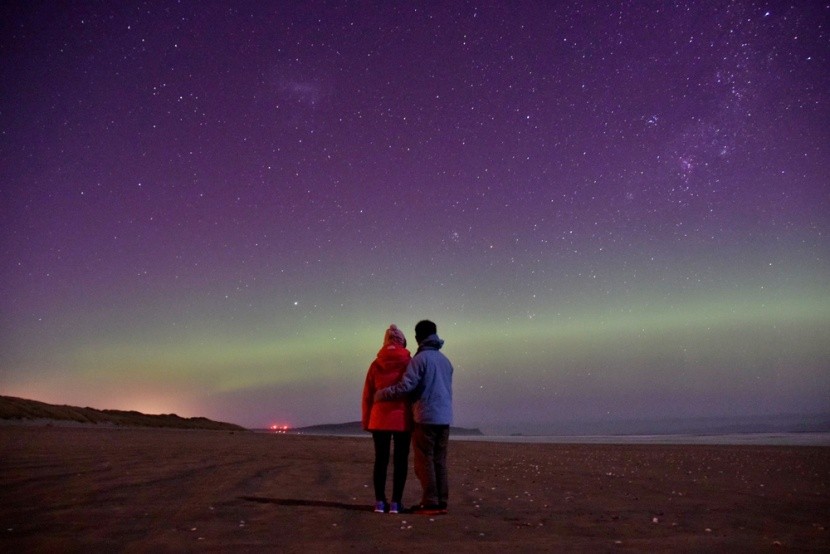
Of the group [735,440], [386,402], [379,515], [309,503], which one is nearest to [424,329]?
[386,402]

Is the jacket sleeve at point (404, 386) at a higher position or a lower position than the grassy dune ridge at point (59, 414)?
higher

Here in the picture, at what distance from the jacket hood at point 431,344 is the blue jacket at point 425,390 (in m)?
0.10

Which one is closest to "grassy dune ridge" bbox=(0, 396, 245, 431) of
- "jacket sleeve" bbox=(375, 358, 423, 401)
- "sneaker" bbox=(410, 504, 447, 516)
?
"jacket sleeve" bbox=(375, 358, 423, 401)

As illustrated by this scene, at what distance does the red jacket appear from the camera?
776 cm

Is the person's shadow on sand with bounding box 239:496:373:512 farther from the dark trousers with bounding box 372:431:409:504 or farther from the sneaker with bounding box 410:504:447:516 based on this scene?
the sneaker with bounding box 410:504:447:516

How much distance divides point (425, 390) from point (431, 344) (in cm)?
61

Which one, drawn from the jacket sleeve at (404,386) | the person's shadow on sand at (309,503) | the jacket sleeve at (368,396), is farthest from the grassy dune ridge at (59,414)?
the jacket sleeve at (404,386)

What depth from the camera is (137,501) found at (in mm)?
7734

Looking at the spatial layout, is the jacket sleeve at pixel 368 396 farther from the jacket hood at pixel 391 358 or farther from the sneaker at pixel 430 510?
the sneaker at pixel 430 510

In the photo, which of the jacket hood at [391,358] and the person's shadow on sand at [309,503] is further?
the jacket hood at [391,358]

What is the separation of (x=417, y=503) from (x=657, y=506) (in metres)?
2.92

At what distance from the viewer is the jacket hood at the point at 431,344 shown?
8085 mm

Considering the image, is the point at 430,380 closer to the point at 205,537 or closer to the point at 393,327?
A: the point at 393,327

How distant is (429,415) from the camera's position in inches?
305
